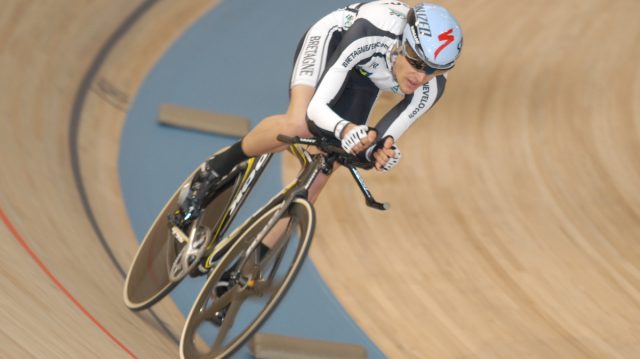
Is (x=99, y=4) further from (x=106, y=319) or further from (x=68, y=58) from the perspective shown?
(x=106, y=319)

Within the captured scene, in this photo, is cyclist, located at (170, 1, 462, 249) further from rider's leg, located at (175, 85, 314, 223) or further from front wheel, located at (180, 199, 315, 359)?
front wheel, located at (180, 199, 315, 359)

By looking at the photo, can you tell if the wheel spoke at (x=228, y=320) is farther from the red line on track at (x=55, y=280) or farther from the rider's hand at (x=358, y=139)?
the rider's hand at (x=358, y=139)

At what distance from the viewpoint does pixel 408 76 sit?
3.55 m

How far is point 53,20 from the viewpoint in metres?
5.94

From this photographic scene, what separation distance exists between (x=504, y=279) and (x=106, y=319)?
6.70 feet

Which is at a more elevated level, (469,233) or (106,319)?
(106,319)

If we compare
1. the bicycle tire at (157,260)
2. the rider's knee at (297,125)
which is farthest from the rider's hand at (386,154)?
the bicycle tire at (157,260)

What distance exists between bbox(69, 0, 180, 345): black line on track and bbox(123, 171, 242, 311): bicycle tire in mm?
140

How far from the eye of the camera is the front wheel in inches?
135

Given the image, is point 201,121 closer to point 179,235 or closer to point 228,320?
point 179,235

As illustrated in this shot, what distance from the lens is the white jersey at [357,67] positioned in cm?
368

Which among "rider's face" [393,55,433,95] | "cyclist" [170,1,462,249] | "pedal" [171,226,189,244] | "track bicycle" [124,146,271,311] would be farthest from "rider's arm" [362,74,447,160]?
"pedal" [171,226,189,244]

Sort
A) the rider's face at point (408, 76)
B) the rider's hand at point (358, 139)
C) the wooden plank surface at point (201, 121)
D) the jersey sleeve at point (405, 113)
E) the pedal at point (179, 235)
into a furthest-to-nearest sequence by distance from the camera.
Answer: the wooden plank surface at point (201, 121)
the pedal at point (179, 235)
the jersey sleeve at point (405, 113)
the rider's face at point (408, 76)
the rider's hand at point (358, 139)

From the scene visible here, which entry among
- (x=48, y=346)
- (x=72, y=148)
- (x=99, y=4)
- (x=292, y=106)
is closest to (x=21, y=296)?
(x=48, y=346)
